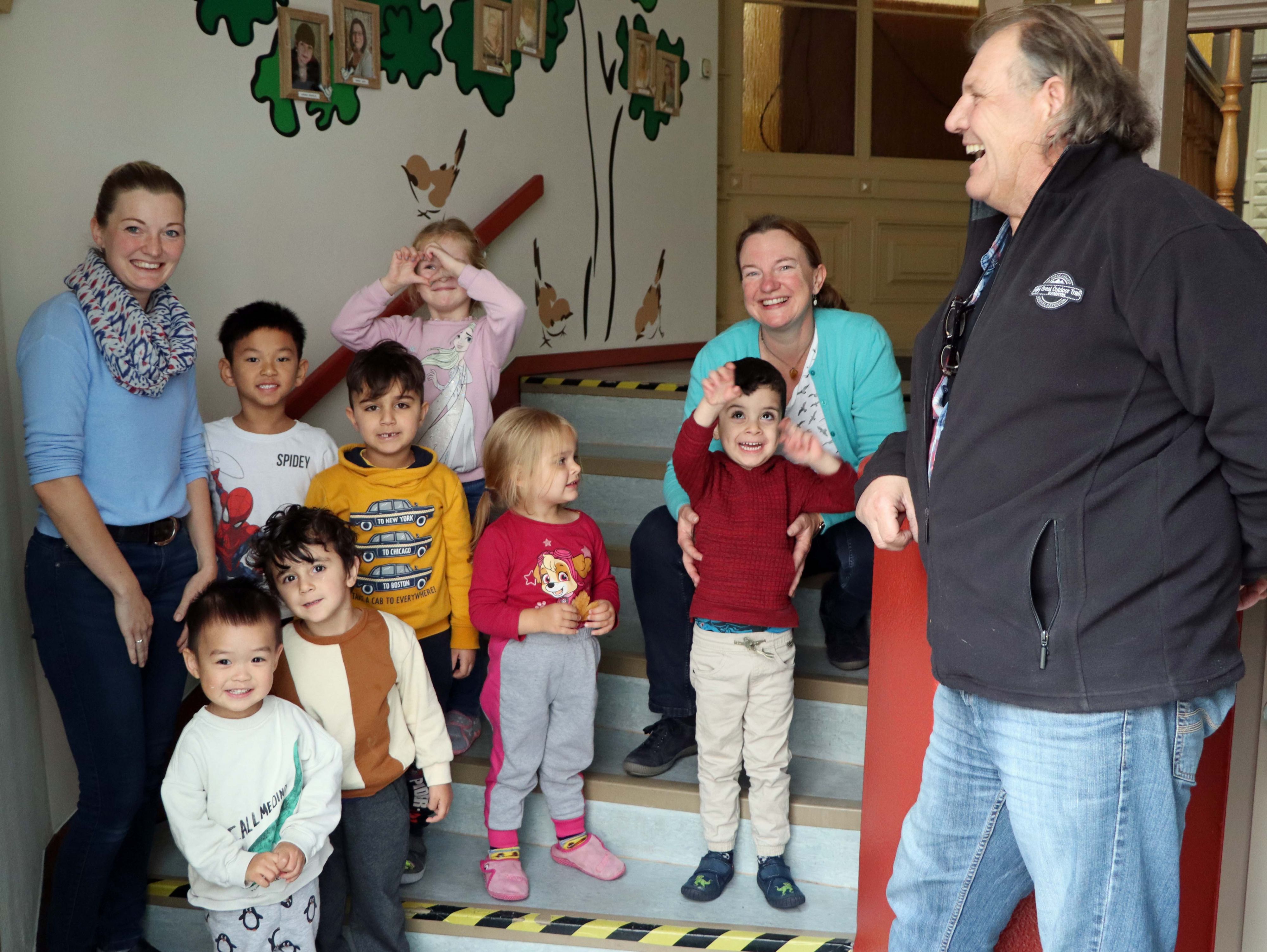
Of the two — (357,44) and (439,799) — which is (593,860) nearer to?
(439,799)

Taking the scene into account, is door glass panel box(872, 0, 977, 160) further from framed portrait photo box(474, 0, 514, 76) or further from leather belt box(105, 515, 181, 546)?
leather belt box(105, 515, 181, 546)

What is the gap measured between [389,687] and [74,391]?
0.76m

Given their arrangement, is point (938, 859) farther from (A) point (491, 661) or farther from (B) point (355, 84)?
(B) point (355, 84)

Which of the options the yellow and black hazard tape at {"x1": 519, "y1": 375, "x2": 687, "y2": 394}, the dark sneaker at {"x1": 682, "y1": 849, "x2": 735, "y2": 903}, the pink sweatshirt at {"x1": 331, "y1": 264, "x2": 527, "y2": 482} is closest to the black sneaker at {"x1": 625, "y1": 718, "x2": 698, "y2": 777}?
the dark sneaker at {"x1": 682, "y1": 849, "x2": 735, "y2": 903}

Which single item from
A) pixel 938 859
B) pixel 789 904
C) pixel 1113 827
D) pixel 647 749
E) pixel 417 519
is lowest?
pixel 789 904

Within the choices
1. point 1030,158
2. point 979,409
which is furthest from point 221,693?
point 1030,158

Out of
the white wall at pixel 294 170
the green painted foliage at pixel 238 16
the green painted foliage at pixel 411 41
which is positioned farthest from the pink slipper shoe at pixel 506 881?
the green painted foliage at pixel 411 41

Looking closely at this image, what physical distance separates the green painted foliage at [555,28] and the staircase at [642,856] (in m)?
2.20

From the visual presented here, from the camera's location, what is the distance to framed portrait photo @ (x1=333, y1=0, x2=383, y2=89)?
3.03 meters

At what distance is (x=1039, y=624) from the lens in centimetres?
122

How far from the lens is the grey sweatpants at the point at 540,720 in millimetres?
2248

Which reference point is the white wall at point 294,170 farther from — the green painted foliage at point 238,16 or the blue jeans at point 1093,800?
the blue jeans at point 1093,800

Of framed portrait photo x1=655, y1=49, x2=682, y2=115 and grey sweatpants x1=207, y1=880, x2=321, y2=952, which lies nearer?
grey sweatpants x1=207, y1=880, x2=321, y2=952

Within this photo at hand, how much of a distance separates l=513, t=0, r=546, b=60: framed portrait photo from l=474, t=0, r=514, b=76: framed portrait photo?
0.03m
